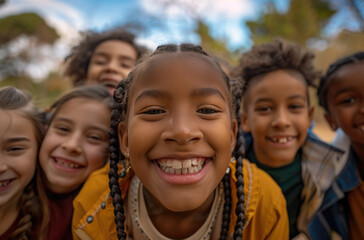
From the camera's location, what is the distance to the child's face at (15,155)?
1392 millimetres

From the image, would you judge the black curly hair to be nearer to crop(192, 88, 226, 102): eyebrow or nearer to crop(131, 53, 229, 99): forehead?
crop(131, 53, 229, 99): forehead

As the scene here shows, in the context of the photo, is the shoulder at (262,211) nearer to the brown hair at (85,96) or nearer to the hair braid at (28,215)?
the brown hair at (85,96)

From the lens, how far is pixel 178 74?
1.00 meters

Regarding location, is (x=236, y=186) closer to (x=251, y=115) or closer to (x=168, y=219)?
(x=168, y=219)

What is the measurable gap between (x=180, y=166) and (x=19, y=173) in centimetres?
105

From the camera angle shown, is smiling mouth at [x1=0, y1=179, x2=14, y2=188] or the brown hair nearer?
smiling mouth at [x1=0, y1=179, x2=14, y2=188]

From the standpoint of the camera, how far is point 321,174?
175 centimetres

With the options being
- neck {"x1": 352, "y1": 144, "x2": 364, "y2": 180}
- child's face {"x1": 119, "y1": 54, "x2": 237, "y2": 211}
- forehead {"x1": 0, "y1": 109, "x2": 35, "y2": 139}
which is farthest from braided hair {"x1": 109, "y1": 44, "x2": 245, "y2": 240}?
neck {"x1": 352, "y1": 144, "x2": 364, "y2": 180}

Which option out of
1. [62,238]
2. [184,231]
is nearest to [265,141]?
[184,231]

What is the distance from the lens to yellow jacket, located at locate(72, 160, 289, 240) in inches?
50.1

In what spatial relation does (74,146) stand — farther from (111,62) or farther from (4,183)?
(111,62)

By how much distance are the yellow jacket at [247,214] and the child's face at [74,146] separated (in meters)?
0.23

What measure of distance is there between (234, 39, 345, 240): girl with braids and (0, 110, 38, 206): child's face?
1498mm

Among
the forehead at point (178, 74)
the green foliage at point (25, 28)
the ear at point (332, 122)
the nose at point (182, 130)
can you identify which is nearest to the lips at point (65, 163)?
the forehead at point (178, 74)
